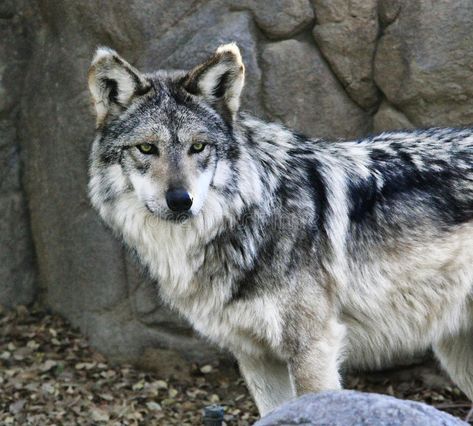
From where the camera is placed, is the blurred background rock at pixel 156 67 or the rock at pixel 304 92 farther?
the rock at pixel 304 92

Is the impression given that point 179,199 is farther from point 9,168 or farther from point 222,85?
point 9,168

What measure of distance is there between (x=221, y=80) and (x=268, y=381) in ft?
5.01

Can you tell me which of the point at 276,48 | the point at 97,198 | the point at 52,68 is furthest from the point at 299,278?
the point at 52,68

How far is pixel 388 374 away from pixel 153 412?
166cm

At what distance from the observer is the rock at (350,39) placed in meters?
6.05

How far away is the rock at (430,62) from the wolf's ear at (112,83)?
2.31 meters

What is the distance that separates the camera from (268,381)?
4648mm

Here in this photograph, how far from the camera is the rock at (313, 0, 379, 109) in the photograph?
605 cm

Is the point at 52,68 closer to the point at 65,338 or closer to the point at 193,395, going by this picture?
the point at 65,338

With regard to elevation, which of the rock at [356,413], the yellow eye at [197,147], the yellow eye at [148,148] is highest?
the yellow eye at [148,148]

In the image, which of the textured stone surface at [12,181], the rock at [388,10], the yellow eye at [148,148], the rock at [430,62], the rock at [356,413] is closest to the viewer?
the rock at [356,413]

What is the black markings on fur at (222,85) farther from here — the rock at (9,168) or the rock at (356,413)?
the rock at (9,168)

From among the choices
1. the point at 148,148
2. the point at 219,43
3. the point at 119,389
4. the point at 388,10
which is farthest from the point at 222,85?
the point at 119,389

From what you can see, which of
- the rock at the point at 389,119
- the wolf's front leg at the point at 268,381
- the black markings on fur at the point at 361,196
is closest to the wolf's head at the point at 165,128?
the black markings on fur at the point at 361,196
